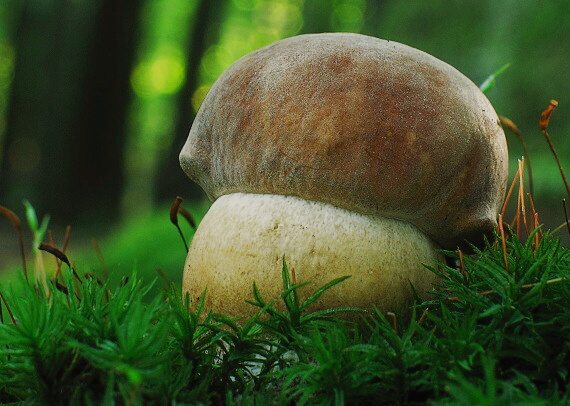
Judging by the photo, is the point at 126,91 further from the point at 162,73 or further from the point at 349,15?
the point at 162,73

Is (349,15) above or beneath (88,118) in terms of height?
above

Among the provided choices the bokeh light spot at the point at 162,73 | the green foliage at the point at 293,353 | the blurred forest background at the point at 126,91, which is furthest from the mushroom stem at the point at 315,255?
the bokeh light spot at the point at 162,73

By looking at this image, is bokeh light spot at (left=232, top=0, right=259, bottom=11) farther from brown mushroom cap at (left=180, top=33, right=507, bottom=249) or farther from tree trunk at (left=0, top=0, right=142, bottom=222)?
brown mushroom cap at (left=180, top=33, right=507, bottom=249)

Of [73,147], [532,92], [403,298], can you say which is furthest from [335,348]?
[73,147]

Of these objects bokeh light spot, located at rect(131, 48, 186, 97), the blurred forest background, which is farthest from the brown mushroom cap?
bokeh light spot, located at rect(131, 48, 186, 97)

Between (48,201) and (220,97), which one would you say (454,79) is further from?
(48,201)

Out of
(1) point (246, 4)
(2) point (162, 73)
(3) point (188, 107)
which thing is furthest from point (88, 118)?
(2) point (162, 73)
